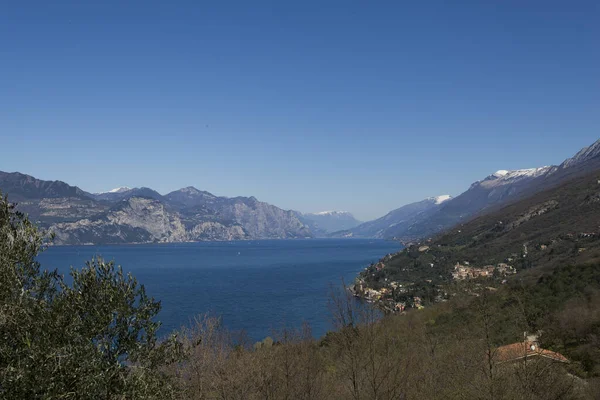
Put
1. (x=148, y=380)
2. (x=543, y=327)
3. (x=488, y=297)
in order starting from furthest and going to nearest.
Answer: (x=543, y=327), (x=488, y=297), (x=148, y=380)

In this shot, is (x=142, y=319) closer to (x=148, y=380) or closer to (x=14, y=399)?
(x=148, y=380)

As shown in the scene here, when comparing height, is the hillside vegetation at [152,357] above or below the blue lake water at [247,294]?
above

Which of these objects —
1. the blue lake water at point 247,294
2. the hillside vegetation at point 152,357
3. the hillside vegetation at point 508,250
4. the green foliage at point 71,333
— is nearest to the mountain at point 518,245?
the hillside vegetation at point 508,250

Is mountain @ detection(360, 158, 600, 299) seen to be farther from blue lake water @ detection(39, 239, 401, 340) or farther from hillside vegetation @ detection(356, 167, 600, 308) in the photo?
blue lake water @ detection(39, 239, 401, 340)

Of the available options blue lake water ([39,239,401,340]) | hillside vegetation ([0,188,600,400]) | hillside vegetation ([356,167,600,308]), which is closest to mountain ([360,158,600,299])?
hillside vegetation ([356,167,600,308])

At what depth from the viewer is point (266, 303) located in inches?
3780

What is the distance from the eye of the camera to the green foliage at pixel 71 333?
9.98m

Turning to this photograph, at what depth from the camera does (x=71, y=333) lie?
11.1 m

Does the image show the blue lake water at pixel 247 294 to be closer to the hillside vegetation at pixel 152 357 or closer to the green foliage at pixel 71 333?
the hillside vegetation at pixel 152 357

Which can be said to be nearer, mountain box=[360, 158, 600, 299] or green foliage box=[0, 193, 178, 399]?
green foliage box=[0, 193, 178, 399]

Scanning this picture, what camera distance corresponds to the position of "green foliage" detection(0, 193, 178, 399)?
393 inches

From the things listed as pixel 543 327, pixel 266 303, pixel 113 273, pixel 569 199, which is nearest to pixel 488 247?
pixel 569 199

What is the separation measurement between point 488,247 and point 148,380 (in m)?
143

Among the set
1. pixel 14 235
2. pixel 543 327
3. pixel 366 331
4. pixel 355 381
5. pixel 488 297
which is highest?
pixel 14 235
